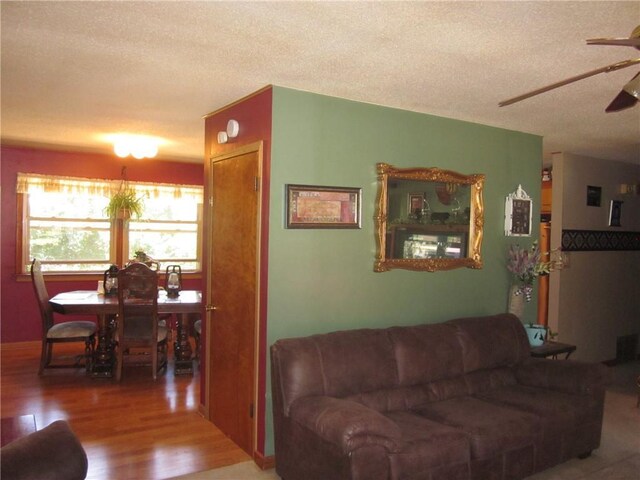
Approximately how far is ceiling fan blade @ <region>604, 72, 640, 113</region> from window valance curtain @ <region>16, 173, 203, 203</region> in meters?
5.77

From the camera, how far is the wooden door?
A: 3.35m

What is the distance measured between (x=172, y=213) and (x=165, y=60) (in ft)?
15.0

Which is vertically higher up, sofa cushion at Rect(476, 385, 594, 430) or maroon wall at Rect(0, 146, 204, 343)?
maroon wall at Rect(0, 146, 204, 343)

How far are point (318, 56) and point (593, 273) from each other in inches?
187

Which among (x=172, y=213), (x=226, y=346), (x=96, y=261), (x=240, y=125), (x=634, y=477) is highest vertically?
(x=240, y=125)

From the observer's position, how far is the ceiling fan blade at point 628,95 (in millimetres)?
1852

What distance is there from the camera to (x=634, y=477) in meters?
3.18

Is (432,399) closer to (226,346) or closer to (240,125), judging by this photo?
(226,346)

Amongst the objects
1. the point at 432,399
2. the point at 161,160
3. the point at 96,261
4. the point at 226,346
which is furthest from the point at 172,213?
the point at 432,399

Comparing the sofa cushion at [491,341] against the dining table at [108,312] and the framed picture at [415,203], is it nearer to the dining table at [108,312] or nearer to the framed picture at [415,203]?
the framed picture at [415,203]

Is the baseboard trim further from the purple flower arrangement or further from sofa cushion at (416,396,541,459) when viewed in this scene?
the purple flower arrangement

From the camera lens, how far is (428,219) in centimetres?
390

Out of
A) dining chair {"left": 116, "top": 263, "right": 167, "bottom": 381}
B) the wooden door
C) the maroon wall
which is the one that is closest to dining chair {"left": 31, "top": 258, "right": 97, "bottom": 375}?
dining chair {"left": 116, "top": 263, "right": 167, "bottom": 381}

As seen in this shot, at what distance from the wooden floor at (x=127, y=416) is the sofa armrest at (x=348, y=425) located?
0.99m
